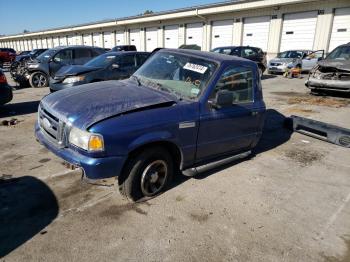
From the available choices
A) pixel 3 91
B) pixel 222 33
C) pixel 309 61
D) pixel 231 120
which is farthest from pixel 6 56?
pixel 231 120

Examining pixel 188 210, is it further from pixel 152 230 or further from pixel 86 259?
pixel 86 259

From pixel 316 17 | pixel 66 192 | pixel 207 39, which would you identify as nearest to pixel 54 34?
pixel 207 39

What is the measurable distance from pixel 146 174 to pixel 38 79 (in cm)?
1109

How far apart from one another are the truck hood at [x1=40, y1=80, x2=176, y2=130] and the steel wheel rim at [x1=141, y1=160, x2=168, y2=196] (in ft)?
2.36

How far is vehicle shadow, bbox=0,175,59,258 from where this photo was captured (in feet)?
9.34

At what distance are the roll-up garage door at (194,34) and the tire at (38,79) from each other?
18.6 m

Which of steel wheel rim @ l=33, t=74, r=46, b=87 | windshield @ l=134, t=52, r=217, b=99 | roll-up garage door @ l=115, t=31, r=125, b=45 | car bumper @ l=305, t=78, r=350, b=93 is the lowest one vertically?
steel wheel rim @ l=33, t=74, r=46, b=87

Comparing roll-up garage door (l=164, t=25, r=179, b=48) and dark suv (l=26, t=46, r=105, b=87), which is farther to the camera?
roll-up garage door (l=164, t=25, r=179, b=48)

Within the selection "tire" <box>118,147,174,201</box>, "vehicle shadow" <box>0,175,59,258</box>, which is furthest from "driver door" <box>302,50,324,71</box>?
"vehicle shadow" <box>0,175,59,258</box>

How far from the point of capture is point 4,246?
107 inches

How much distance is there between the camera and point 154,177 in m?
3.58

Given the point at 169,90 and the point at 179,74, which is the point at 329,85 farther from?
the point at 169,90

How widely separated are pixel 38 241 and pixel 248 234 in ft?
7.03

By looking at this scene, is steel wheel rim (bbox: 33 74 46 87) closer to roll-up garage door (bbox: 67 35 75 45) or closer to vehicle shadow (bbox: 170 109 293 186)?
vehicle shadow (bbox: 170 109 293 186)
